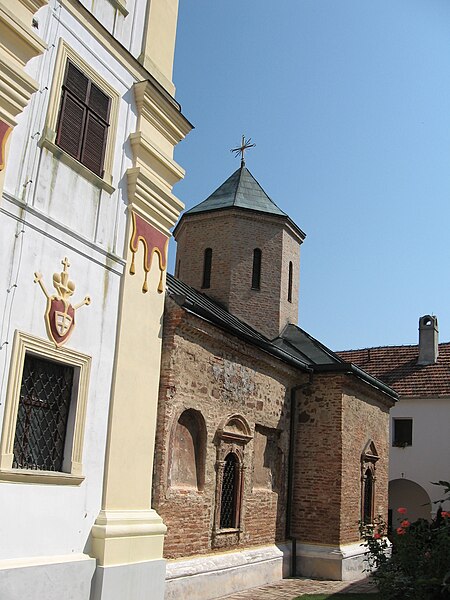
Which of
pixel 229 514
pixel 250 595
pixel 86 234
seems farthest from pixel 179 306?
pixel 250 595

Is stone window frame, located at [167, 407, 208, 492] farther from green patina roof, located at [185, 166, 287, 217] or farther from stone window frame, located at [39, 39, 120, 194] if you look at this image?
green patina roof, located at [185, 166, 287, 217]

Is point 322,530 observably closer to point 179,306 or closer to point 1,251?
point 179,306

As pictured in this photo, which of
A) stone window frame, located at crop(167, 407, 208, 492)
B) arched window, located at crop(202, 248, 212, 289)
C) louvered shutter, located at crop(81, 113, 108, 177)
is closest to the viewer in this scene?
louvered shutter, located at crop(81, 113, 108, 177)

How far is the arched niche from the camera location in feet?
34.5

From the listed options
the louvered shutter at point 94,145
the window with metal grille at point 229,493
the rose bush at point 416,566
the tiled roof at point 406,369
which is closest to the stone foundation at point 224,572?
the window with metal grille at point 229,493

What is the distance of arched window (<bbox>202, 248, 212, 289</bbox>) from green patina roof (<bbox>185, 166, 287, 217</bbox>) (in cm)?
131

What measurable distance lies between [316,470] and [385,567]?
4.92 metres

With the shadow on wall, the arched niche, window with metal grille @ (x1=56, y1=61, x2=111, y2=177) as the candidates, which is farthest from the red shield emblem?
the shadow on wall

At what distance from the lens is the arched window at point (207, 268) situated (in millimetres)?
18266

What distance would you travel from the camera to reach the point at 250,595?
38.0 feet

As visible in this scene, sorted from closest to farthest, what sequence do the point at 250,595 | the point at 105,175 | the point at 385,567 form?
the point at 105,175, the point at 385,567, the point at 250,595

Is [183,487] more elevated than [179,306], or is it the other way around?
[179,306]

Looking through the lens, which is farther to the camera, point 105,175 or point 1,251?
point 105,175

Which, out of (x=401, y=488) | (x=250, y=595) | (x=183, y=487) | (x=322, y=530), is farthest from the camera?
(x=401, y=488)
